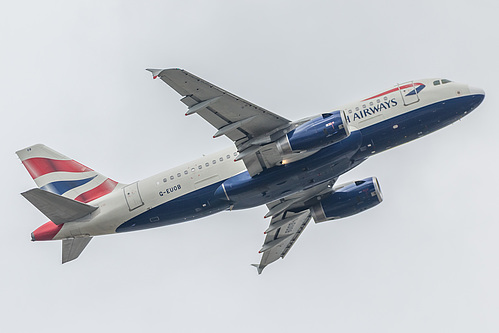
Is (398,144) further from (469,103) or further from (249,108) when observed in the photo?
(249,108)

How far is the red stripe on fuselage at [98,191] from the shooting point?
5481 centimetres

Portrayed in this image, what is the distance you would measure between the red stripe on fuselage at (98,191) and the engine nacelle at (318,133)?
569 inches

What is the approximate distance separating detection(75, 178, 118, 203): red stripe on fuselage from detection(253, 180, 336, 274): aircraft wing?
1233 centimetres

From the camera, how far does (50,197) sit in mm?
49938

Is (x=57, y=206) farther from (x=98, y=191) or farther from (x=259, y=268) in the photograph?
(x=259, y=268)

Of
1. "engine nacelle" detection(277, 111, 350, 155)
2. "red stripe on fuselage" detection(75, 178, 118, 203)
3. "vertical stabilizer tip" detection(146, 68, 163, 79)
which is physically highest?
"vertical stabilizer tip" detection(146, 68, 163, 79)

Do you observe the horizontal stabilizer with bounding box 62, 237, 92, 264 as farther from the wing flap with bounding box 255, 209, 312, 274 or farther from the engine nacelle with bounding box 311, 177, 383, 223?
the engine nacelle with bounding box 311, 177, 383, 223

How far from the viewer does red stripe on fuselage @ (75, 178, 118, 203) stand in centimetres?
5481

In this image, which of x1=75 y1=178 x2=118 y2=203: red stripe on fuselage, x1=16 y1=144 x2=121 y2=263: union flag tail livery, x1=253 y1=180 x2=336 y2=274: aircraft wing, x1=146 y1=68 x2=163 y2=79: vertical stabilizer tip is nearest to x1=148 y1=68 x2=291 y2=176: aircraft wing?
x1=146 y1=68 x2=163 y2=79: vertical stabilizer tip

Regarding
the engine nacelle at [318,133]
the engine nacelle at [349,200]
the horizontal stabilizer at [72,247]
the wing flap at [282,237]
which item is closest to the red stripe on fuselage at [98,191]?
the horizontal stabilizer at [72,247]

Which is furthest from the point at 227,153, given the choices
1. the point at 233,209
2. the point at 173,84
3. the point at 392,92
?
the point at 392,92

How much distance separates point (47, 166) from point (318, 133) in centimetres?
2190

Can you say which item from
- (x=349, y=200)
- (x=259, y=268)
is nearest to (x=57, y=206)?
(x=259, y=268)

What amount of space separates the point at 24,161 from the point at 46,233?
745 cm
